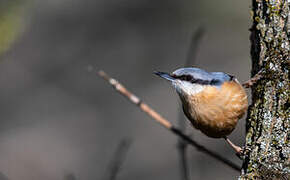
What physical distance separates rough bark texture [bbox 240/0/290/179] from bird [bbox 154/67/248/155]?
11.2 inches

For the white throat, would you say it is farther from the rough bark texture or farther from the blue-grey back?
the rough bark texture

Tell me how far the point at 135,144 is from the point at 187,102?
5561 millimetres

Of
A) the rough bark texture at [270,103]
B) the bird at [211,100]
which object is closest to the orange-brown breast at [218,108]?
the bird at [211,100]

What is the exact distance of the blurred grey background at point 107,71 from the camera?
8.81 meters

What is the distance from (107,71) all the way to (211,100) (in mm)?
6879

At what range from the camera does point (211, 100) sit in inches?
134

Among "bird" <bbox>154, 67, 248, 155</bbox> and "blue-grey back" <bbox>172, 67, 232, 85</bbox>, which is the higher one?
"blue-grey back" <bbox>172, 67, 232, 85</bbox>

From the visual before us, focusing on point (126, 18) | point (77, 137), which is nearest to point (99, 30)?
point (126, 18)

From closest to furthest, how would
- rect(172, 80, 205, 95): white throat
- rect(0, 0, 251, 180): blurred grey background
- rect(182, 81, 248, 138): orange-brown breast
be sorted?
rect(182, 81, 248, 138): orange-brown breast, rect(172, 80, 205, 95): white throat, rect(0, 0, 251, 180): blurred grey background

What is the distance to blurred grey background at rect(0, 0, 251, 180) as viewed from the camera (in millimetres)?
8812

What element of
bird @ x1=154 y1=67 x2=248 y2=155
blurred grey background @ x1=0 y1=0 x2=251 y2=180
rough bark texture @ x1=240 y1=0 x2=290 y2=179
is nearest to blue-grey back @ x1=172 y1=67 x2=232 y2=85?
bird @ x1=154 y1=67 x2=248 y2=155

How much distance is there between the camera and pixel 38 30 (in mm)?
11148

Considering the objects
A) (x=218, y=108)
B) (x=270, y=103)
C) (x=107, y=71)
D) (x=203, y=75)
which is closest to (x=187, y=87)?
(x=203, y=75)

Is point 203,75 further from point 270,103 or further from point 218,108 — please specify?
point 270,103
